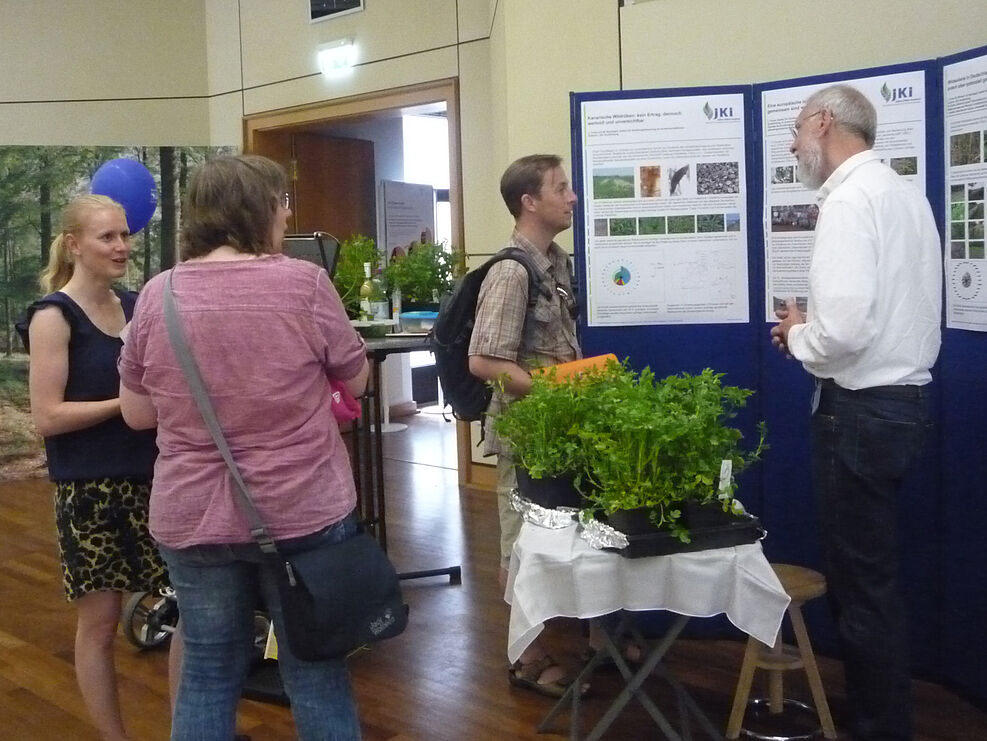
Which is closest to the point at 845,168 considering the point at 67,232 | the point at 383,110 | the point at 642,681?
the point at 642,681

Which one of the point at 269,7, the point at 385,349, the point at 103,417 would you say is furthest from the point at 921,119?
the point at 269,7

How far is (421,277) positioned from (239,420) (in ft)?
11.9

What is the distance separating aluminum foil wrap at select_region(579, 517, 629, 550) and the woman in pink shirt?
0.57m

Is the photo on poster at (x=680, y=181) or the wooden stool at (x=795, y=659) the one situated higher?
the photo on poster at (x=680, y=181)

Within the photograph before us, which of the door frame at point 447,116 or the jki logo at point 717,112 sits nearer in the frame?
the jki logo at point 717,112

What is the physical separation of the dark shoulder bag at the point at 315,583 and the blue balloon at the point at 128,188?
4.43 ft

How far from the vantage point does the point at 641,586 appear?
220 centimetres

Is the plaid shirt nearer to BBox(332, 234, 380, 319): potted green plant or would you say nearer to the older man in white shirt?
the older man in white shirt

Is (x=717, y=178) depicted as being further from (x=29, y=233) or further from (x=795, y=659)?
(x=29, y=233)

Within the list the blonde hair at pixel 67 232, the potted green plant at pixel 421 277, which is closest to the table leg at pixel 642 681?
the blonde hair at pixel 67 232

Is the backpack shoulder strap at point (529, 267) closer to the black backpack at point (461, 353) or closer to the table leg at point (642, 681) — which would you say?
the black backpack at point (461, 353)

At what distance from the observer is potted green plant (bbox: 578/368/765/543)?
209cm

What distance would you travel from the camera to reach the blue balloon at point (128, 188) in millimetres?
2998

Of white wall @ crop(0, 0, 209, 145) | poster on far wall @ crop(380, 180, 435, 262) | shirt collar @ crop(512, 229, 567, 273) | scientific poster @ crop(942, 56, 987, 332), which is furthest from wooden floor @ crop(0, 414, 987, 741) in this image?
poster on far wall @ crop(380, 180, 435, 262)
